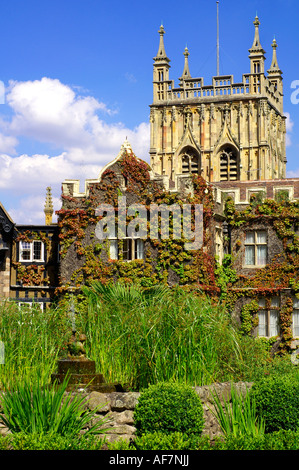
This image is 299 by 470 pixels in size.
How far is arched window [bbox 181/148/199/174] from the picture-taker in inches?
2202

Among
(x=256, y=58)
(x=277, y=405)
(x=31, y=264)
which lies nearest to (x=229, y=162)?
(x=256, y=58)

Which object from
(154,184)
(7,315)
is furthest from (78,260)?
(7,315)

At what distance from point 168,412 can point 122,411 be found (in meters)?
1.10

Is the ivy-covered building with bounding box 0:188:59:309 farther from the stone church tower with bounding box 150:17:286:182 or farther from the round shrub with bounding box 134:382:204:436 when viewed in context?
the stone church tower with bounding box 150:17:286:182

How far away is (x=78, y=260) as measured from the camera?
29219mm

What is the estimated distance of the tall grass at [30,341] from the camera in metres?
15.3

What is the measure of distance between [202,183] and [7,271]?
873cm

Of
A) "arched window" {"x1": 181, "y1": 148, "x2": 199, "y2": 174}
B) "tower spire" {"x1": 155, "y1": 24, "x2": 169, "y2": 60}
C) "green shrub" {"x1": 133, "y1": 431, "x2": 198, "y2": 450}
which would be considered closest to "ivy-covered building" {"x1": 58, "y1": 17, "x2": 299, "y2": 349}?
"green shrub" {"x1": 133, "y1": 431, "x2": 198, "y2": 450}

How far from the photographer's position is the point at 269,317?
1138 inches

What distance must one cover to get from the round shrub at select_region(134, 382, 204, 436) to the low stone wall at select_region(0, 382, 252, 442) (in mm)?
401

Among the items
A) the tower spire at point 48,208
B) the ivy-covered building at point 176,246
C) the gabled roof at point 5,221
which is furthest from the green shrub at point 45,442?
the tower spire at point 48,208

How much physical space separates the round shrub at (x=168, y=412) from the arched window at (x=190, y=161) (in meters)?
43.2

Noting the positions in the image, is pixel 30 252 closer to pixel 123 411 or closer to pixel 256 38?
pixel 123 411

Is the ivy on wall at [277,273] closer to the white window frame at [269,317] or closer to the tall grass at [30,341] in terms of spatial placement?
the white window frame at [269,317]
